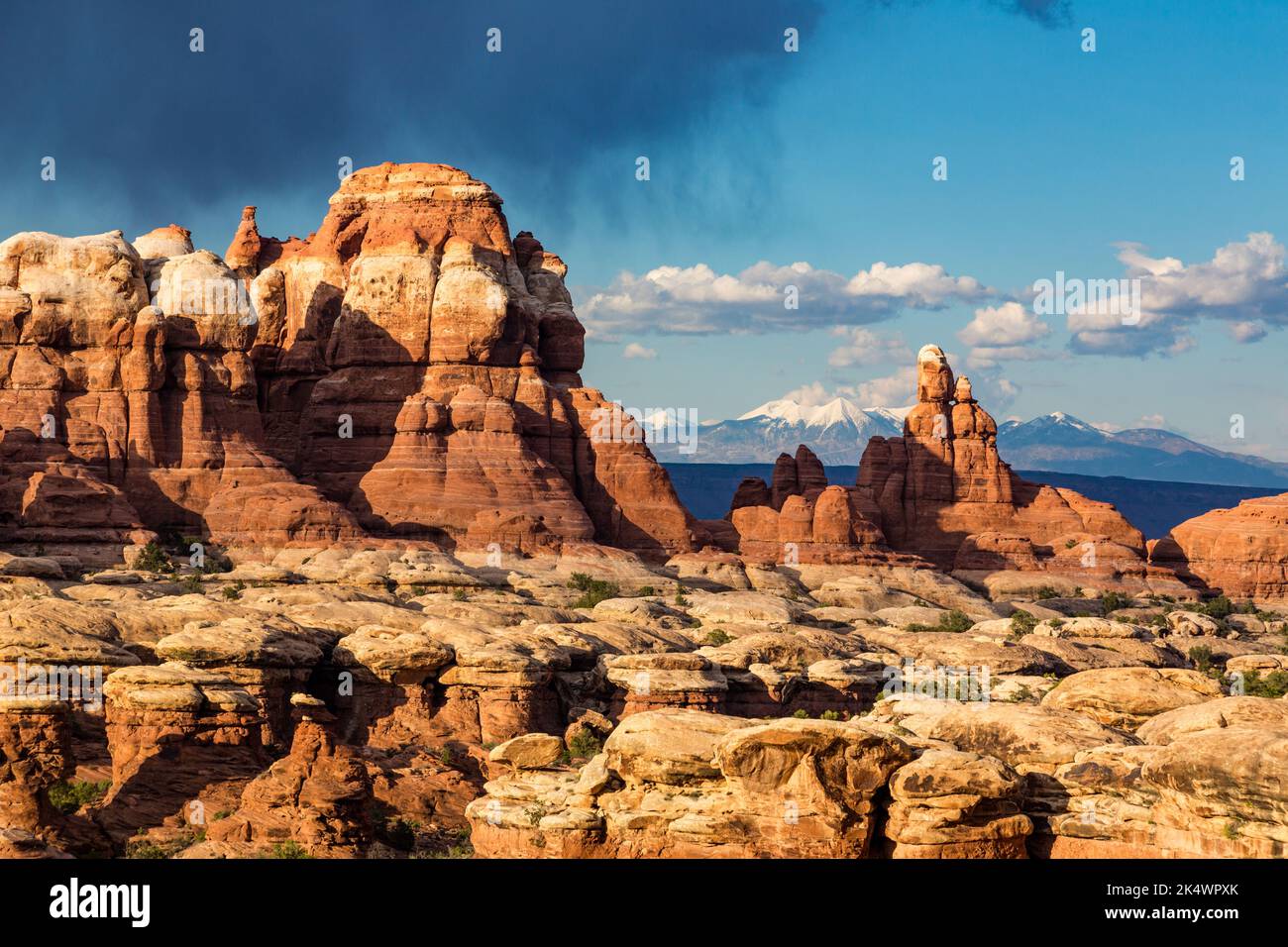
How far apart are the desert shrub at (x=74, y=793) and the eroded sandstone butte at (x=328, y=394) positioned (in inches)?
1696

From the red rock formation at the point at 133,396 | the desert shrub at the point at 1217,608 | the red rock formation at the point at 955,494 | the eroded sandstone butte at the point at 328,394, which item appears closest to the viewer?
the red rock formation at the point at 133,396

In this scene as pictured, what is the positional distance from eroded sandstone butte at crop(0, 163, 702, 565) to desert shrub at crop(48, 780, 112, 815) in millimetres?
43072

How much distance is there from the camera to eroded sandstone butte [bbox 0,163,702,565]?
92688 mm

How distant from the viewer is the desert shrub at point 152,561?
82.2 m

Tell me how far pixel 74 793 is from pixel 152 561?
41452 mm

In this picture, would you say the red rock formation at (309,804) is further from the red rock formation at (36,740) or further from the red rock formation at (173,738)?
the red rock formation at (36,740)

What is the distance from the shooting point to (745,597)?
8288cm

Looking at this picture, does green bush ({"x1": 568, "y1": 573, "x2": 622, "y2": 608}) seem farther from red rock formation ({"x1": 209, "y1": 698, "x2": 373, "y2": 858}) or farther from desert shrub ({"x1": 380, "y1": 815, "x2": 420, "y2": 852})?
red rock formation ({"x1": 209, "y1": 698, "x2": 373, "y2": 858})

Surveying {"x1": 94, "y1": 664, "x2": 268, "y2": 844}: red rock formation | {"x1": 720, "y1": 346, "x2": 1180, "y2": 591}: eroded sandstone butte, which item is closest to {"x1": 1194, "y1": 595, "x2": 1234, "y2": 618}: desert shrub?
{"x1": 720, "y1": 346, "x2": 1180, "y2": 591}: eroded sandstone butte

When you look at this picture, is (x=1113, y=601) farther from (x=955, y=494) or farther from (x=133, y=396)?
(x=133, y=396)

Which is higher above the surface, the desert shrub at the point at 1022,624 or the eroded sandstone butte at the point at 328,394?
the eroded sandstone butte at the point at 328,394

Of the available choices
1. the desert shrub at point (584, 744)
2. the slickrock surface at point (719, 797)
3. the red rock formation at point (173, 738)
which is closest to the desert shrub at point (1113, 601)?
the desert shrub at point (584, 744)
